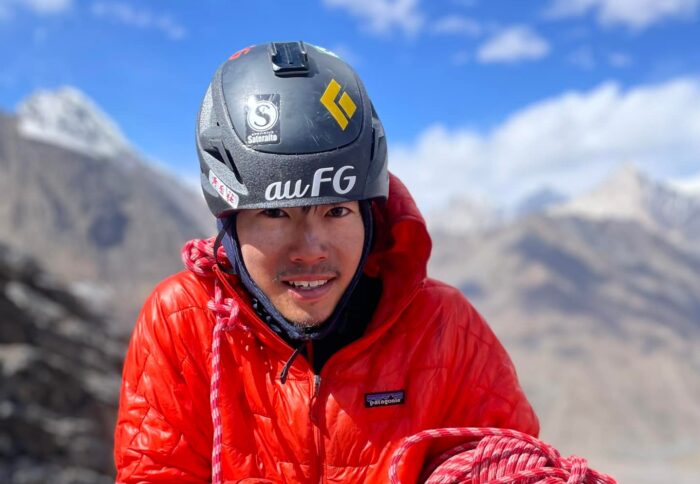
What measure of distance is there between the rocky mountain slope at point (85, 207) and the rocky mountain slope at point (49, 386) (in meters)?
52.7

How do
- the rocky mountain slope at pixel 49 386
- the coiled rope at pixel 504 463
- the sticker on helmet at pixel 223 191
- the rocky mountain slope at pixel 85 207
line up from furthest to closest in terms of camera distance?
the rocky mountain slope at pixel 85 207
the rocky mountain slope at pixel 49 386
the sticker on helmet at pixel 223 191
the coiled rope at pixel 504 463

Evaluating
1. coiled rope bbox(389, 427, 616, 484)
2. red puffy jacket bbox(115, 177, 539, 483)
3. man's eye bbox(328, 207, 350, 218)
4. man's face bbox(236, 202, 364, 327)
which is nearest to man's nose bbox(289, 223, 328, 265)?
man's face bbox(236, 202, 364, 327)

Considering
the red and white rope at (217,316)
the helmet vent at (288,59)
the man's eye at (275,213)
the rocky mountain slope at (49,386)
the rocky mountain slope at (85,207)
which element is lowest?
the rocky mountain slope at (49,386)

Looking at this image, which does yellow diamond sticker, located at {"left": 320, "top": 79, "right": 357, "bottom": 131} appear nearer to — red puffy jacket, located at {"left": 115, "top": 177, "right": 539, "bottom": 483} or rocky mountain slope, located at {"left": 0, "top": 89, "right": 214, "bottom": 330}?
red puffy jacket, located at {"left": 115, "top": 177, "right": 539, "bottom": 483}

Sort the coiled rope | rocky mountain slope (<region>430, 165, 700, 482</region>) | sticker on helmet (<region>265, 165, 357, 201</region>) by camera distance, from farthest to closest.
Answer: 1. rocky mountain slope (<region>430, 165, 700, 482</region>)
2. sticker on helmet (<region>265, 165, 357, 201</region>)
3. the coiled rope

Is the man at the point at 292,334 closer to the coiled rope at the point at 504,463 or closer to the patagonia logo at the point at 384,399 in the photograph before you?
the patagonia logo at the point at 384,399

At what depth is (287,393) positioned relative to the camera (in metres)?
2.85

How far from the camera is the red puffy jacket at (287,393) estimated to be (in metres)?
2.79

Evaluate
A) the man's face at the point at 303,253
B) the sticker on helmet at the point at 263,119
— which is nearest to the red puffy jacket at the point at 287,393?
the man's face at the point at 303,253

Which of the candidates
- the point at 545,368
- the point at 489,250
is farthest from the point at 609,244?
the point at 545,368

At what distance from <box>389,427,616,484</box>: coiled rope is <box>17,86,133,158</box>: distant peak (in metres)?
125

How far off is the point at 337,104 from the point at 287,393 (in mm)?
1224

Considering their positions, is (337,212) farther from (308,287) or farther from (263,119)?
(263,119)

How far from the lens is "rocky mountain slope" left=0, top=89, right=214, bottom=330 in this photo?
9075 cm
